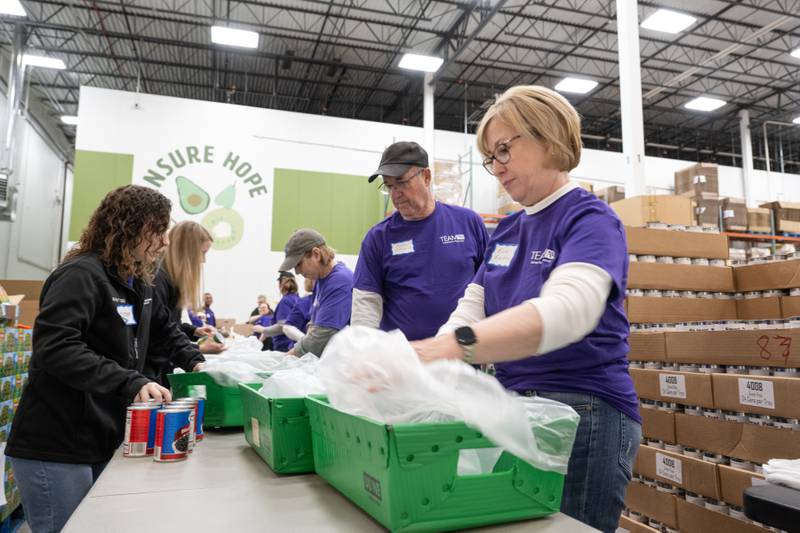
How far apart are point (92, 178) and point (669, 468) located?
28.1 feet

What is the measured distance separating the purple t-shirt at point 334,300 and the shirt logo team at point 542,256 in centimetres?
155

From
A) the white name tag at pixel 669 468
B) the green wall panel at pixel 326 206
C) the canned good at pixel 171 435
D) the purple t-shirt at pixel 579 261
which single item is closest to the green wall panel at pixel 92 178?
the green wall panel at pixel 326 206

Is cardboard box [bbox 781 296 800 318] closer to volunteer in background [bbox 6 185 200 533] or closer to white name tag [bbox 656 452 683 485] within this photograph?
white name tag [bbox 656 452 683 485]

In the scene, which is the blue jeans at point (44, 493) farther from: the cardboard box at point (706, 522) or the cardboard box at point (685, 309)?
the cardboard box at point (685, 309)

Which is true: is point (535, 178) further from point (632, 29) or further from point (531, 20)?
point (531, 20)

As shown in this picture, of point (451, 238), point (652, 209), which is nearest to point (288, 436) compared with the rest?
point (451, 238)

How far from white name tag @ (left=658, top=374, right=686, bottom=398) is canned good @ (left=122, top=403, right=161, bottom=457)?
2.33 meters

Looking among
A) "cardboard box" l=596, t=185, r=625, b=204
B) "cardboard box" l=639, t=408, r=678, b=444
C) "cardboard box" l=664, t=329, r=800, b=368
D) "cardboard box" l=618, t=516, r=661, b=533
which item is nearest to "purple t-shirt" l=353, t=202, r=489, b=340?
"cardboard box" l=664, t=329, r=800, b=368

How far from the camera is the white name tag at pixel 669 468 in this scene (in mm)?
2605

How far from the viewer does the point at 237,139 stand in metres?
9.31

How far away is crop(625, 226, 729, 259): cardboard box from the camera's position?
3.73m

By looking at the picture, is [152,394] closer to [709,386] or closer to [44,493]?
[44,493]

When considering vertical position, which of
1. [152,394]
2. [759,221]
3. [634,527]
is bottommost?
[634,527]

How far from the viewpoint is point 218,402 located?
5.95 feet
